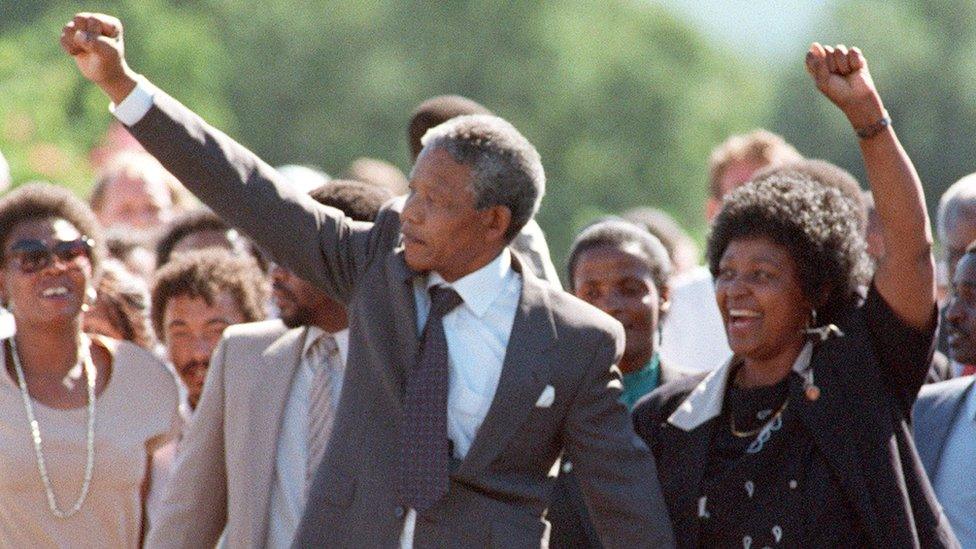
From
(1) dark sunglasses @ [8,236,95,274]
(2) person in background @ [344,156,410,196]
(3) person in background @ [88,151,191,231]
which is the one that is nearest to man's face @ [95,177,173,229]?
(3) person in background @ [88,151,191,231]

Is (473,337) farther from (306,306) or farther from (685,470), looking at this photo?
(306,306)

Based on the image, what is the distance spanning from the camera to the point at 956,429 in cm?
704

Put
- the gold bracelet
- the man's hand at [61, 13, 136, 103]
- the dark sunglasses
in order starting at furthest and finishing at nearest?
the dark sunglasses < the gold bracelet < the man's hand at [61, 13, 136, 103]

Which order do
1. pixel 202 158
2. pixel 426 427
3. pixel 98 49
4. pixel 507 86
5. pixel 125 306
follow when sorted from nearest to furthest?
pixel 98 49, pixel 202 158, pixel 426 427, pixel 125 306, pixel 507 86

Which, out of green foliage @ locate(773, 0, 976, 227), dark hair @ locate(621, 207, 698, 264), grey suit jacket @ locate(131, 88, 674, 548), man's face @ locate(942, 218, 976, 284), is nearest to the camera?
grey suit jacket @ locate(131, 88, 674, 548)

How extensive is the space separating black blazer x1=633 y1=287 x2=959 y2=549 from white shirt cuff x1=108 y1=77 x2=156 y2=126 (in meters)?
1.90

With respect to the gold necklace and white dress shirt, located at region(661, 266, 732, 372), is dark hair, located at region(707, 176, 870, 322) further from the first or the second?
white dress shirt, located at region(661, 266, 732, 372)

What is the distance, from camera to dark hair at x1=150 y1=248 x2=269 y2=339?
878 centimetres

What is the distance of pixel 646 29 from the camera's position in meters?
52.2

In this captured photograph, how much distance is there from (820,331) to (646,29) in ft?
152

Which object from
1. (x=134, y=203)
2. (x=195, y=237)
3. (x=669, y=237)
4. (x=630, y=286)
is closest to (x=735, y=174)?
(x=669, y=237)

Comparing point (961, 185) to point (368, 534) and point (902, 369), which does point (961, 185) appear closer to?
point (902, 369)

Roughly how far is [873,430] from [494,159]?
1.32 metres

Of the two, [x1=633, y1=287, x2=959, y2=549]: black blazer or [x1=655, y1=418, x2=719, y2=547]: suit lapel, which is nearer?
[x1=633, y1=287, x2=959, y2=549]: black blazer
